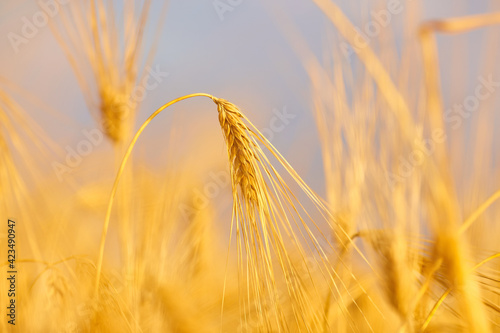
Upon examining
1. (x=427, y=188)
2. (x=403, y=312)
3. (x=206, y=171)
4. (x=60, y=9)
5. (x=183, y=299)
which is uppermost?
(x=60, y=9)

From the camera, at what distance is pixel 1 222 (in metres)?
0.98

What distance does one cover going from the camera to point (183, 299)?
95 centimetres

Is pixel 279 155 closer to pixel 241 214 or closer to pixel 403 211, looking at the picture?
pixel 241 214

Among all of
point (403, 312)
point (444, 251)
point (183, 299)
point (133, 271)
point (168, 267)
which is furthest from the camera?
point (168, 267)

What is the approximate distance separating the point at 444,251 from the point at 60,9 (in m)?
0.98

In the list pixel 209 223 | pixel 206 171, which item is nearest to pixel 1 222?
pixel 209 223

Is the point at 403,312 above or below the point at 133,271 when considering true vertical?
below

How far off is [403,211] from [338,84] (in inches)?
15.3

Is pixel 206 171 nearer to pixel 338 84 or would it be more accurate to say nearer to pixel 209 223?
pixel 209 223

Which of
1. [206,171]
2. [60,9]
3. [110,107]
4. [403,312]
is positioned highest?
[60,9]

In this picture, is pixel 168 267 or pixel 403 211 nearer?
pixel 403 211

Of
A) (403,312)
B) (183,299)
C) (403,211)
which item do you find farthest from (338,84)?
(183,299)

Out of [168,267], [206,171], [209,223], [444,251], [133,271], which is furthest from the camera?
[206,171]

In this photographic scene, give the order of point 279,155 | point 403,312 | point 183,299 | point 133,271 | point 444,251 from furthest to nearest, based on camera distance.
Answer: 1. point 133,271
2. point 183,299
3. point 403,312
4. point 279,155
5. point 444,251
